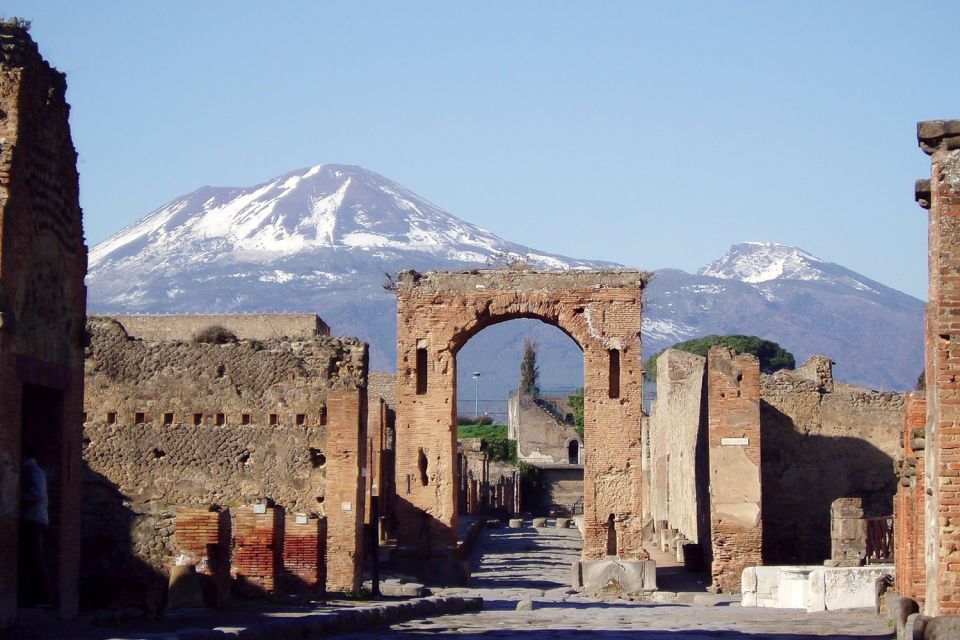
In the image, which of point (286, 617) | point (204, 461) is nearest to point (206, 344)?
point (204, 461)

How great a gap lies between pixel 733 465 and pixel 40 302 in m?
14.9

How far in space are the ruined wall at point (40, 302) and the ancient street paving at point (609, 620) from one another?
107 inches

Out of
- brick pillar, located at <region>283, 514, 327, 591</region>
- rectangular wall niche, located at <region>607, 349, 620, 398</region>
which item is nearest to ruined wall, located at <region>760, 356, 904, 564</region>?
rectangular wall niche, located at <region>607, 349, 620, 398</region>

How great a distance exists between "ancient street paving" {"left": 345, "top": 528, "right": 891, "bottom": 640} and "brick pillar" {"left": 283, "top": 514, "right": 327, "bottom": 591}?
1629 millimetres

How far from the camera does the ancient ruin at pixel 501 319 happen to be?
29391mm

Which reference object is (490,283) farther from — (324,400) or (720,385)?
(324,400)

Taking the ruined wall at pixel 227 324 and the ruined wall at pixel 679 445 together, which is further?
the ruined wall at pixel 227 324

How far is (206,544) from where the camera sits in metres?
14.7

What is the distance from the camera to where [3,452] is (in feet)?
39.3

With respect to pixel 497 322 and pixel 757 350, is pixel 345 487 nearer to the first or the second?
pixel 497 322

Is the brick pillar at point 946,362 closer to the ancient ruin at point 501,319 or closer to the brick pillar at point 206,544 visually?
the brick pillar at point 206,544

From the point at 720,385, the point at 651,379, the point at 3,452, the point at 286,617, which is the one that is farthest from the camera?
the point at 651,379

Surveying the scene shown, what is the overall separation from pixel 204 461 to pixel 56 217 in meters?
10.2

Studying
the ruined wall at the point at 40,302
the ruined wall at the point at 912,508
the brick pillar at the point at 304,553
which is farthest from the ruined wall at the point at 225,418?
the ruined wall at the point at 40,302
